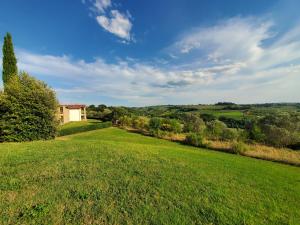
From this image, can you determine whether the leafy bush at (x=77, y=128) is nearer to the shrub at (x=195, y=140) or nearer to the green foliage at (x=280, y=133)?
the shrub at (x=195, y=140)

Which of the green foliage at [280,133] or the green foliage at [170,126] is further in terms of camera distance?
the green foliage at [170,126]

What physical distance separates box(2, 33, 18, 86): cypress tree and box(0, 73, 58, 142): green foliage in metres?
4.12

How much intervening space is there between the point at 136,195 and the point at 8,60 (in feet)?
76.8

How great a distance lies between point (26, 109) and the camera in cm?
1652

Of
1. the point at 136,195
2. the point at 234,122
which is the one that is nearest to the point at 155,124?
the point at 234,122

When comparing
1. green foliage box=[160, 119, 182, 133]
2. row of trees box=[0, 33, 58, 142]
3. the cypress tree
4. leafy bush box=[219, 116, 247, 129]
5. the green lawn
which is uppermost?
the cypress tree

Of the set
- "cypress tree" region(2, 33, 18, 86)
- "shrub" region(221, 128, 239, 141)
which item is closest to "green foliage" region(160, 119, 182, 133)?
"shrub" region(221, 128, 239, 141)

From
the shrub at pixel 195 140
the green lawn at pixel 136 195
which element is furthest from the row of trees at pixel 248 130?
the green lawn at pixel 136 195

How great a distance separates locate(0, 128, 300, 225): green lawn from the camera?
13.1 ft

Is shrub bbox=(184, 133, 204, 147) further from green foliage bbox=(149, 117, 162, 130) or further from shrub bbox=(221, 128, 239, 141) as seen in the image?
green foliage bbox=(149, 117, 162, 130)

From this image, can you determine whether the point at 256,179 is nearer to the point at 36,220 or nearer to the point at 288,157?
the point at 36,220

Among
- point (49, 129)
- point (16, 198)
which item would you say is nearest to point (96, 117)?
point (49, 129)

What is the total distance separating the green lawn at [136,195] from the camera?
398 centimetres

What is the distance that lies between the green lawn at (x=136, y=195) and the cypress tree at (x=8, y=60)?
56.0 ft
